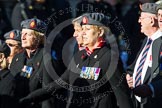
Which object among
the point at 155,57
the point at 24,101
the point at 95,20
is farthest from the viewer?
the point at 155,57

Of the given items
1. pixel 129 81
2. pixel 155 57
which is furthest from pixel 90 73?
pixel 155 57

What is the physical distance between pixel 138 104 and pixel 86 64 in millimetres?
1319

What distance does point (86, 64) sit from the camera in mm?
7527

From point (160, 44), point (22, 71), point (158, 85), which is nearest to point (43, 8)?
point (22, 71)

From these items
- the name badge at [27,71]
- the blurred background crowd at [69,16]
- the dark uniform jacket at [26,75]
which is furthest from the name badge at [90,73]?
the blurred background crowd at [69,16]

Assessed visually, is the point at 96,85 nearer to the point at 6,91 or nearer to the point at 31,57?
the point at 6,91

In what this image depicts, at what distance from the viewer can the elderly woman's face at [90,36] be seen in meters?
7.41

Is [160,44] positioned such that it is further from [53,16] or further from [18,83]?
[53,16]

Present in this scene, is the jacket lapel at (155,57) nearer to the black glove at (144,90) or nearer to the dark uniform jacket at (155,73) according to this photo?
the dark uniform jacket at (155,73)

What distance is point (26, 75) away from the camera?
28.3 ft

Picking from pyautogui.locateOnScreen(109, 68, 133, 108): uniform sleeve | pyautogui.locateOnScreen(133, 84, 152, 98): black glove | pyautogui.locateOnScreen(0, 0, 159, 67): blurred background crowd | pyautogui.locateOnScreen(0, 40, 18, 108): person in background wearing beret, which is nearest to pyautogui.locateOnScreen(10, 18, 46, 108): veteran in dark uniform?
pyautogui.locateOnScreen(0, 40, 18, 108): person in background wearing beret

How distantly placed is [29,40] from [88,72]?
1.70 metres

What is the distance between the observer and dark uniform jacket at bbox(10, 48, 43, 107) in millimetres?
8266

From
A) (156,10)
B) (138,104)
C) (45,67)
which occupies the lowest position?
(138,104)
